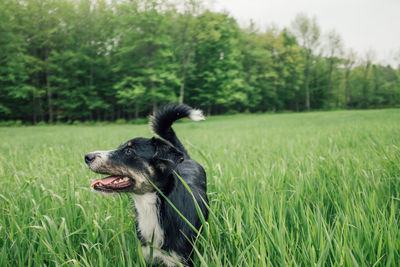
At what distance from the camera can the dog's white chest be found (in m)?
1.70

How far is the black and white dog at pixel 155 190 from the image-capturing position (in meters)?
1.67

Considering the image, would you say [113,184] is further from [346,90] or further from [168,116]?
[346,90]

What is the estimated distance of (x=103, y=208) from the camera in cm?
232

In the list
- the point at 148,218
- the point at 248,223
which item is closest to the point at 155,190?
the point at 148,218

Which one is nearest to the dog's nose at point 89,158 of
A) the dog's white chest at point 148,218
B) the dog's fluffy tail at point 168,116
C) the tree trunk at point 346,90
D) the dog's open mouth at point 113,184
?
the dog's open mouth at point 113,184

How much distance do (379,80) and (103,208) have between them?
2393 inches

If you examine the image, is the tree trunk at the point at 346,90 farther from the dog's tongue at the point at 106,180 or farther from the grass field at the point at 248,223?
the dog's tongue at the point at 106,180

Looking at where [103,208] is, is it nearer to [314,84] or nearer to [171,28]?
[171,28]

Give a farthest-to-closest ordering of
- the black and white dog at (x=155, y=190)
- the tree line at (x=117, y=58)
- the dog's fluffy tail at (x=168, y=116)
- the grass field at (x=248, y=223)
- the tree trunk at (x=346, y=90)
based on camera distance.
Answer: the tree trunk at (x=346, y=90) < the tree line at (x=117, y=58) < the dog's fluffy tail at (x=168, y=116) < the black and white dog at (x=155, y=190) < the grass field at (x=248, y=223)

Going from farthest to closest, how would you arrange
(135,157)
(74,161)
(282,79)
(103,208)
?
1. (282,79)
2. (74,161)
3. (103,208)
4. (135,157)

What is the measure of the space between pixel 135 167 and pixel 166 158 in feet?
0.88

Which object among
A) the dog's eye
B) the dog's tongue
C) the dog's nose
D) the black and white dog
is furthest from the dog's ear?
the dog's nose

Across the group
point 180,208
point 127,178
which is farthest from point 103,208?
point 180,208

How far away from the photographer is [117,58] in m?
35.0
